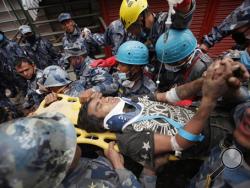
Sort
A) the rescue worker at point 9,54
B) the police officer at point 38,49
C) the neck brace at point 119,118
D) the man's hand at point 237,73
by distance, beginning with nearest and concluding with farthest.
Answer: the man's hand at point 237,73 → the neck brace at point 119,118 → the rescue worker at point 9,54 → the police officer at point 38,49

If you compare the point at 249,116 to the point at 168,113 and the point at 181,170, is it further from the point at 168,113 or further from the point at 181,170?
the point at 181,170

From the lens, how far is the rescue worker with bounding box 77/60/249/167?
5.55 ft

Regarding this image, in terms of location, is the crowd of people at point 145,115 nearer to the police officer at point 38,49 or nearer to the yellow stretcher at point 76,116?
the yellow stretcher at point 76,116

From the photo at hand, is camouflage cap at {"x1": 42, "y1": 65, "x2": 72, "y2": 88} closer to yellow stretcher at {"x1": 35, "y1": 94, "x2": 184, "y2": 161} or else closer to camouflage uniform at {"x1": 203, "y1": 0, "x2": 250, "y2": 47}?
yellow stretcher at {"x1": 35, "y1": 94, "x2": 184, "y2": 161}

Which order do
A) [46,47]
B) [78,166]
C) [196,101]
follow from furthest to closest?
[46,47] < [196,101] < [78,166]

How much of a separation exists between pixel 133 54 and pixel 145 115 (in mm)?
994

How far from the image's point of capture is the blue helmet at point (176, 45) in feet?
8.22

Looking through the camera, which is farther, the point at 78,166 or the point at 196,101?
the point at 196,101

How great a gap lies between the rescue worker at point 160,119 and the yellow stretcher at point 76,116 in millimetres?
81

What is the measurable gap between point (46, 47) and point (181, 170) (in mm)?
4574

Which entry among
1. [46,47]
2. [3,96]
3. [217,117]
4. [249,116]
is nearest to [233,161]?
[249,116]

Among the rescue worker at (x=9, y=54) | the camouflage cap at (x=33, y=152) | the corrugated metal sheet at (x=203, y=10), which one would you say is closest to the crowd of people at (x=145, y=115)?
the camouflage cap at (x=33, y=152)

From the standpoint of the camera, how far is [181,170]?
2.76 metres

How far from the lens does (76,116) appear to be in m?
2.68
